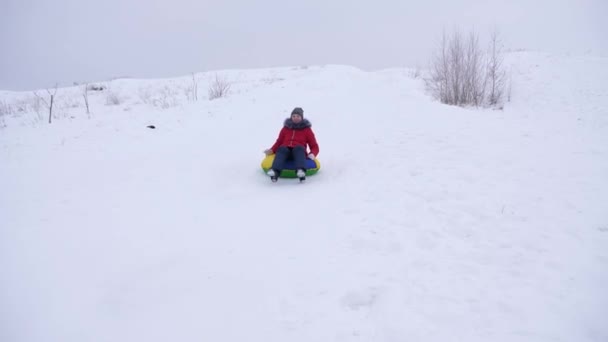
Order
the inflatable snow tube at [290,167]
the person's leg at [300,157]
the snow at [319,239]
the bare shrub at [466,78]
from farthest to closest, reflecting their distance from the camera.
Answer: the bare shrub at [466,78]
the inflatable snow tube at [290,167]
the person's leg at [300,157]
the snow at [319,239]

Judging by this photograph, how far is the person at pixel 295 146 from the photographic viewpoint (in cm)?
508

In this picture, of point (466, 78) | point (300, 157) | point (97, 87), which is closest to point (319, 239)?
point (300, 157)

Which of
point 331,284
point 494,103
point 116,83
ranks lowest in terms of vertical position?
A: point 331,284

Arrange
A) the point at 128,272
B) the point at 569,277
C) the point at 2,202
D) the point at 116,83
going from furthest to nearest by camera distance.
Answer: the point at 116,83, the point at 2,202, the point at 128,272, the point at 569,277

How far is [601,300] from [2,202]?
21.3 feet

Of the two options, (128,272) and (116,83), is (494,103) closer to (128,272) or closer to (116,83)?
(128,272)

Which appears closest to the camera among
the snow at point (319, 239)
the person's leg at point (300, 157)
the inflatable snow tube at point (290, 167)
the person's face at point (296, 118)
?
the snow at point (319, 239)

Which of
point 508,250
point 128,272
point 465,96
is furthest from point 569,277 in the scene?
point 465,96

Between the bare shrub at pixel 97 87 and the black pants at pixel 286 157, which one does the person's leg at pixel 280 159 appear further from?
the bare shrub at pixel 97 87

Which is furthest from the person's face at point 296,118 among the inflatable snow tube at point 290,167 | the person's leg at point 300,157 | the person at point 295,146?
the inflatable snow tube at point 290,167

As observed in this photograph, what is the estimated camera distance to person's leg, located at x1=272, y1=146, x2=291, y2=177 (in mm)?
5082

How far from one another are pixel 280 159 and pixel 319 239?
2.07 meters

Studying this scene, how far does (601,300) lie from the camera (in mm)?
2209

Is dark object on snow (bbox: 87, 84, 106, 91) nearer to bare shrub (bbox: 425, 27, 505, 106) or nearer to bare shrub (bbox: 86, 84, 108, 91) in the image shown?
bare shrub (bbox: 86, 84, 108, 91)
